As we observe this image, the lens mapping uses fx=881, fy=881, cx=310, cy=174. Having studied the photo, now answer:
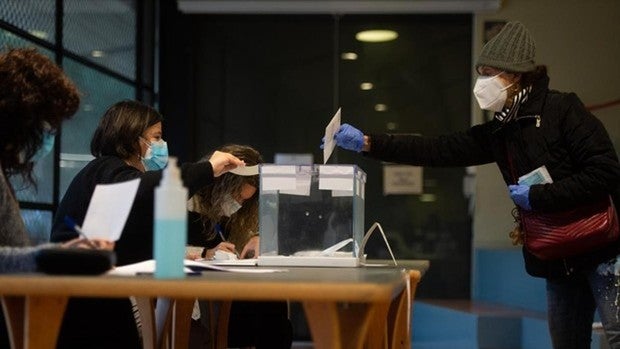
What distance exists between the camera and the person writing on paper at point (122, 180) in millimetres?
1951

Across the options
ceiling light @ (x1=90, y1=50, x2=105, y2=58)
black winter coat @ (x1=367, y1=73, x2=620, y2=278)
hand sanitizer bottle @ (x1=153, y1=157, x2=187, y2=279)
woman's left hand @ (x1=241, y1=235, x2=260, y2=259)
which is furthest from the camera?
ceiling light @ (x1=90, y1=50, x2=105, y2=58)

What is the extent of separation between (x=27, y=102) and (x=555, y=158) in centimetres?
154

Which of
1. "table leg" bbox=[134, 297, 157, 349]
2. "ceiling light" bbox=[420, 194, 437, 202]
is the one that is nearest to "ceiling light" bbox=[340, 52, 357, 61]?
"ceiling light" bbox=[420, 194, 437, 202]

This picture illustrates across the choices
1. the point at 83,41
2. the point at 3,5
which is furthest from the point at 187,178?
the point at 83,41

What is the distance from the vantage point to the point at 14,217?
161 cm

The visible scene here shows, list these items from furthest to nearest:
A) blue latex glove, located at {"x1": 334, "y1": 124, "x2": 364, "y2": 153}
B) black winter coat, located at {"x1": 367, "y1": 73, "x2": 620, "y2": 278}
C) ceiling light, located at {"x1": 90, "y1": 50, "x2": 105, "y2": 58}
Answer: ceiling light, located at {"x1": 90, "y1": 50, "x2": 105, "y2": 58} → blue latex glove, located at {"x1": 334, "y1": 124, "x2": 364, "y2": 153} → black winter coat, located at {"x1": 367, "y1": 73, "x2": 620, "y2": 278}

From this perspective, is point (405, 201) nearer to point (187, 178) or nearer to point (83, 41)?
point (83, 41)

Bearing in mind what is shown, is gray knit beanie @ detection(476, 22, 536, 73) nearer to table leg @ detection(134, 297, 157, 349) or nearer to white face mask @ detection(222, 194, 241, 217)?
white face mask @ detection(222, 194, 241, 217)

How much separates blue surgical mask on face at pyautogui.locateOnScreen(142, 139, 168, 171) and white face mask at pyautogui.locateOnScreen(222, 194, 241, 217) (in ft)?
1.90

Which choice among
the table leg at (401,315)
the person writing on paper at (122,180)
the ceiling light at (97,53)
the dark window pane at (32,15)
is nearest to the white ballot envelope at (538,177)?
the table leg at (401,315)

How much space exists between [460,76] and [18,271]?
477 centimetres

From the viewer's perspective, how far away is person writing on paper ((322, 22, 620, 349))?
2.46 m

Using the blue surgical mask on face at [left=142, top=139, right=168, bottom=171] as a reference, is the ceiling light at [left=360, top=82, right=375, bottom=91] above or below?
above

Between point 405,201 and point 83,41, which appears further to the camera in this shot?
point 405,201
